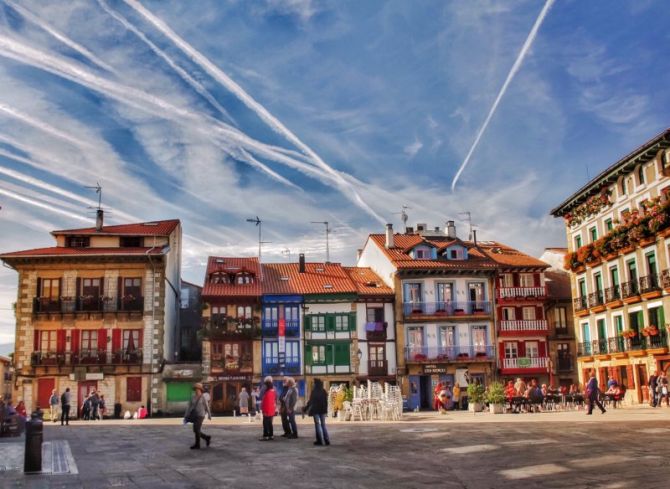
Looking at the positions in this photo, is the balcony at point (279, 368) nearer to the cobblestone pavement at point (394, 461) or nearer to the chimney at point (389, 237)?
the chimney at point (389, 237)

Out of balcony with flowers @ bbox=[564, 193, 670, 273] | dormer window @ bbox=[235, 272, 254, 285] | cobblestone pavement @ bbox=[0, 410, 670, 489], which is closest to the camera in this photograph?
cobblestone pavement @ bbox=[0, 410, 670, 489]

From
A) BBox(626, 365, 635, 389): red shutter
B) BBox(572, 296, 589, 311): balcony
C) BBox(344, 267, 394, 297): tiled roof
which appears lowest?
BBox(626, 365, 635, 389): red shutter

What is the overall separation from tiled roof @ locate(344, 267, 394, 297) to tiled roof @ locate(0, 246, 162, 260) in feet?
45.2

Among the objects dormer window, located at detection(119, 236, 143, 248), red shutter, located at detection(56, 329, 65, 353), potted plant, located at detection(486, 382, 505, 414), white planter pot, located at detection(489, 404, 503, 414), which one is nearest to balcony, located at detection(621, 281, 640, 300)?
potted plant, located at detection(486, 382, 505, 414)

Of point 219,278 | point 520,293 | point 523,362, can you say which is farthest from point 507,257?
point 219,278

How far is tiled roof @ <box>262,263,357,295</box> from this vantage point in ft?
160

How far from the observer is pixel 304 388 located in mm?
47219

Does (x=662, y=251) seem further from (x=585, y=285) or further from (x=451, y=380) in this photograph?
(x=451, y=380)

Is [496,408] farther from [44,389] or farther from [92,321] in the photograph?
[44,389]

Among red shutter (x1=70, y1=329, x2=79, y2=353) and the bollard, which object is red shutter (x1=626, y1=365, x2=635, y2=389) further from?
the bollard

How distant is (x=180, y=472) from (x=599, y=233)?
36936 mm

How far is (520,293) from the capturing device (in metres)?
51.7

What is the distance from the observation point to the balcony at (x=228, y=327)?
46.7 metres

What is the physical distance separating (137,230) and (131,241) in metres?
1.32
